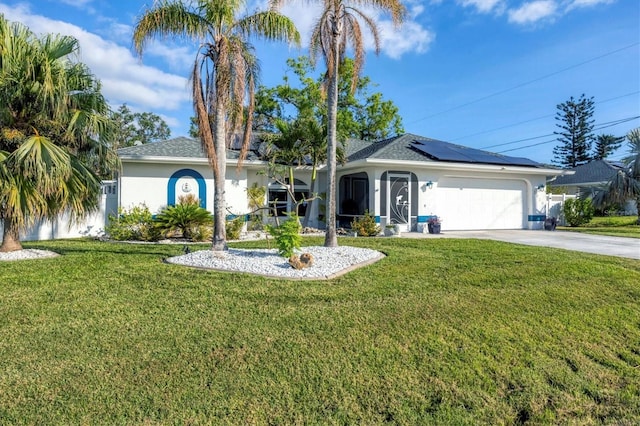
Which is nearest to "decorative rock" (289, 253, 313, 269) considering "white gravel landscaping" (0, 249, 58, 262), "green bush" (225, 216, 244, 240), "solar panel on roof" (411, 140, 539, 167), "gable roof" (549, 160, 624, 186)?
"green bush" (225, 216, 244, 240)

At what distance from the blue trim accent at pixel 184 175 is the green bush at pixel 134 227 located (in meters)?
1.99

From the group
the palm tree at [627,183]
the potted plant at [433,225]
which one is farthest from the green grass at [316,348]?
the palm tree at [627,183]

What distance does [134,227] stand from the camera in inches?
526

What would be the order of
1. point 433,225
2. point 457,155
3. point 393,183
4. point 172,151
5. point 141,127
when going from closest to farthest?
point 172,151, point 433,225, point 393,183, point 457,155, point 141,127

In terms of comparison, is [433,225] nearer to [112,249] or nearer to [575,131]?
[112,249]

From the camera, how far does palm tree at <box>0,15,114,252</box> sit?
8.39 metres

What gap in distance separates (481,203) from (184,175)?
1328cm

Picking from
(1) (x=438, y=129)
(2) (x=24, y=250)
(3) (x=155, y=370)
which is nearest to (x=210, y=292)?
(3) (x=155, y=370)

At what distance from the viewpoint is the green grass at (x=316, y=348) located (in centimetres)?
336

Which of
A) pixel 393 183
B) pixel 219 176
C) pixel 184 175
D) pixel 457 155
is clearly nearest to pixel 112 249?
pixel 219 176

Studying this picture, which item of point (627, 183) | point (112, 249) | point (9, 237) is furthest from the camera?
point (627, 183)

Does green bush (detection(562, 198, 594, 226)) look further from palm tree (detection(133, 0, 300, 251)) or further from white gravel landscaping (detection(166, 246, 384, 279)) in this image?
palm tree (detection(133, 0, 300, 251))

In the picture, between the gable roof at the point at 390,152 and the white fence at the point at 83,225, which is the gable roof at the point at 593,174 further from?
the white fence at the point at 83,225

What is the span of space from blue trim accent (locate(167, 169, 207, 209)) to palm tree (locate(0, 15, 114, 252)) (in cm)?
503
